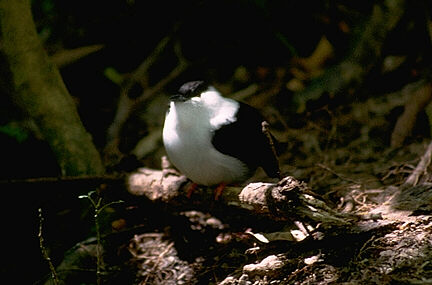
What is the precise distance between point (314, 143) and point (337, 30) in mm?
1447

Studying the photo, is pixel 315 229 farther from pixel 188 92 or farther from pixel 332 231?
pixel 188 92

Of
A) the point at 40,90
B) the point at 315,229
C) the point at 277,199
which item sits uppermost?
the point at 40,90

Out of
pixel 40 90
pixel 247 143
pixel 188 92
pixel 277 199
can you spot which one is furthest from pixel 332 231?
pixel 40 90

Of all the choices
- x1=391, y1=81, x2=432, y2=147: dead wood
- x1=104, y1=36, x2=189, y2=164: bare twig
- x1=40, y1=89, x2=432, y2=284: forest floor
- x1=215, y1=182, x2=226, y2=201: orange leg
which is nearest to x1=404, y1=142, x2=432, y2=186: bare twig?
x1=40, y1=89, x2=432, y2=284: forest floor

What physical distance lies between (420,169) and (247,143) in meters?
1.26

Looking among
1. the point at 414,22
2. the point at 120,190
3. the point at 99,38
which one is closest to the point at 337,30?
the point at 414,22

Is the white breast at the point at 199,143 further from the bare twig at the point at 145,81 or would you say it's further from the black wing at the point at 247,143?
the bare twig at the point at 145,81

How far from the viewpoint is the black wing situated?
151 inches

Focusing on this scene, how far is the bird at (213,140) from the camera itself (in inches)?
150

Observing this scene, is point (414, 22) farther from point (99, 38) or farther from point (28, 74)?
point (28, 74)

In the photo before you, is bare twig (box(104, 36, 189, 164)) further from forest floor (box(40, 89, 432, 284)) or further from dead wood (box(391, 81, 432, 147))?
dead wood (box(391, 81, 432, 147))

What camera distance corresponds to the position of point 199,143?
12.4 ft

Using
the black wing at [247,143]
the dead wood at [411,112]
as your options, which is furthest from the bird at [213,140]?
the dead wood at [411,112]

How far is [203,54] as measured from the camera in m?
6.07
